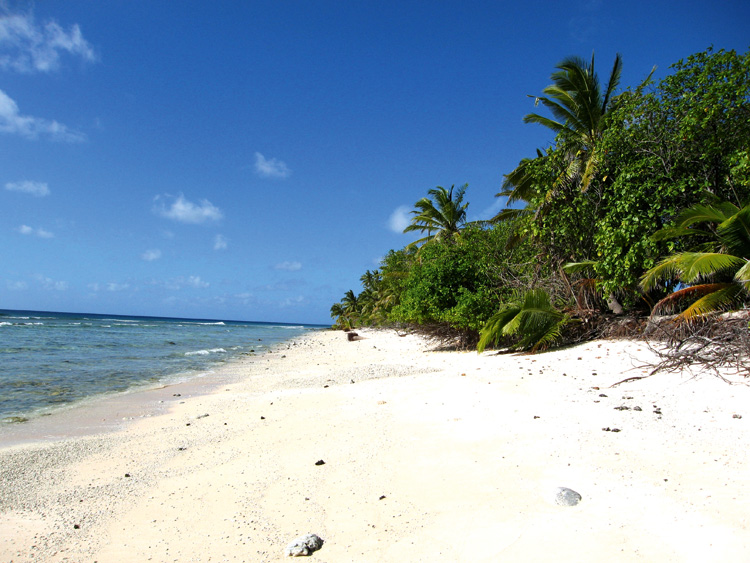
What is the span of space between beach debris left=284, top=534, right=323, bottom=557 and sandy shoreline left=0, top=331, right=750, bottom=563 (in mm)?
72

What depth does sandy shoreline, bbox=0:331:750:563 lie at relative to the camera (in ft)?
8.88

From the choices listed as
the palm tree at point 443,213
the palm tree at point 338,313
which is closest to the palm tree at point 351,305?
the palm tree at point 338,313

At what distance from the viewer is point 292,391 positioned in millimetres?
8430

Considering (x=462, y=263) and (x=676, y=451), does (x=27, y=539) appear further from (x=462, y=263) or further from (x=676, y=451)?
(x=462, y=263)

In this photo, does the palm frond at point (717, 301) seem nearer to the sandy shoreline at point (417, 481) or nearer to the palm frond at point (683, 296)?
the palm frond at point (683, 296)

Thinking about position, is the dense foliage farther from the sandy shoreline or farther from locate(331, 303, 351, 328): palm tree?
locate(331, 303, 351, 328): palm tree

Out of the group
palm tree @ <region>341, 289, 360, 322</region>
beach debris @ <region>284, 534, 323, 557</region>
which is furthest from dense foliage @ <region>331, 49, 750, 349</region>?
palm tree @ <region>341, 289, 360, 322</region>

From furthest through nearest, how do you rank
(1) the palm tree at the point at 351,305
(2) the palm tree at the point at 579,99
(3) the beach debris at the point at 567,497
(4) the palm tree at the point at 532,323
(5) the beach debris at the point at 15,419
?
1. (1) the palm tree at the point at 351,305
2. (2) the palm tree at the point at 579,99
3. (4) the palm tree at the point at 532,323
4. (5) the beach debris at the point at 15,419
5. (3) the beach debris at the point at 567,497

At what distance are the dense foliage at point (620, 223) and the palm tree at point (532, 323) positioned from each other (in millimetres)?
34

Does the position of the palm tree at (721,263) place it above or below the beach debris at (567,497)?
above

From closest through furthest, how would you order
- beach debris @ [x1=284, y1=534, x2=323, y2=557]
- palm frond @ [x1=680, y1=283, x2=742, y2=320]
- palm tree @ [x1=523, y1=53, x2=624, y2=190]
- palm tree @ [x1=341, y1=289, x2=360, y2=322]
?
1. beach debris @ [x1=284, y1=534, x2=323, y2=557]
2. palm frond @ [x1=680, y1=283, x2=742, y2=320]
3. palm tree @ [x1=523, y1=53, x2=624, y2=190]
4. palm tree @ [x1=341, y1=289, x2=360, y2=322]

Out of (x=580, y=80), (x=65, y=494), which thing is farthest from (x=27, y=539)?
(x=580, y=80)

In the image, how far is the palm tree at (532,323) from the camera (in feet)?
34.4

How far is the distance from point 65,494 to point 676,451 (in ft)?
17.6
